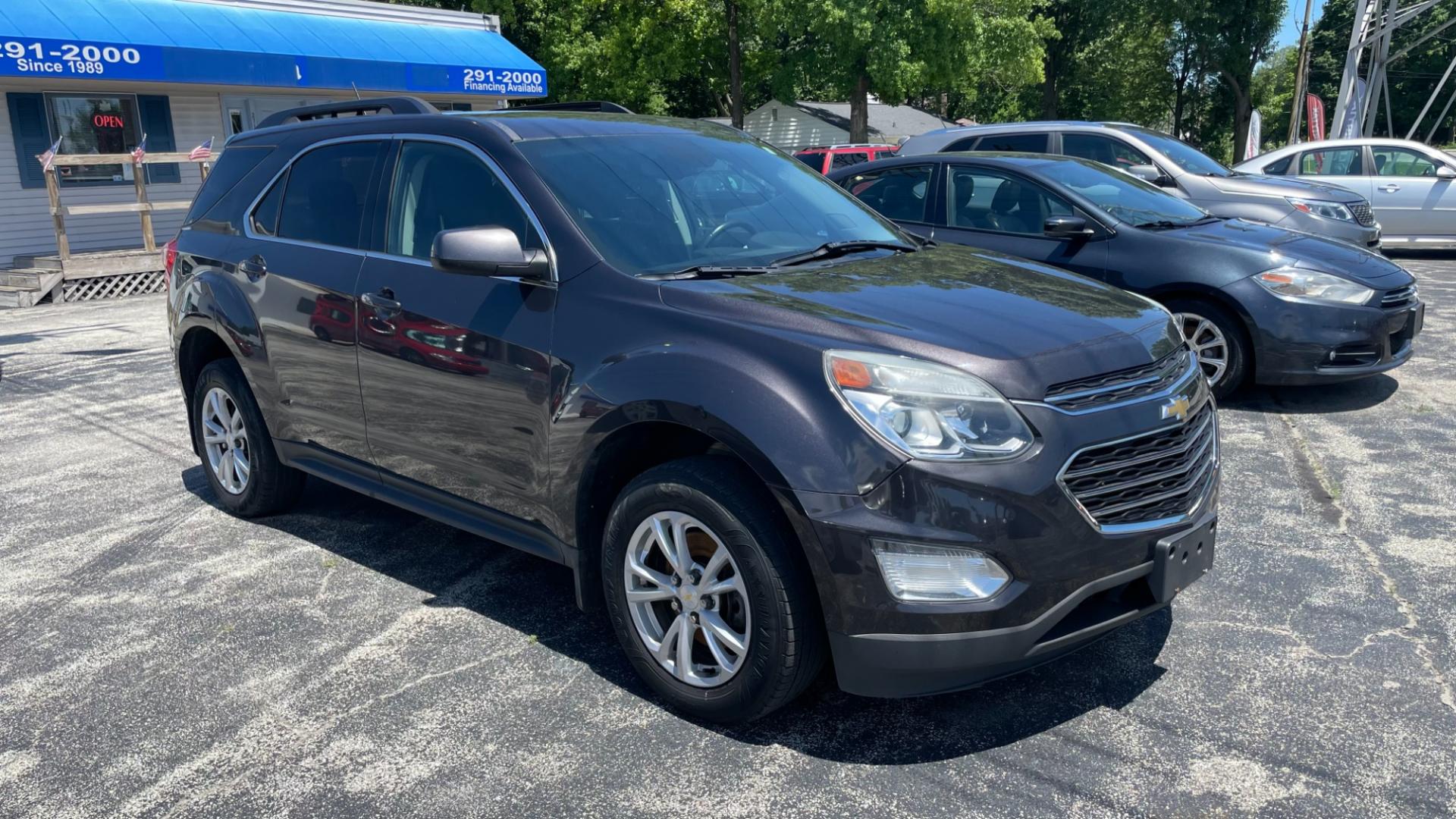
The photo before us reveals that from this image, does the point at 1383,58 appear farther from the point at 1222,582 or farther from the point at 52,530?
the point at 52,530

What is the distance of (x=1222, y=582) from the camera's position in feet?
14.4

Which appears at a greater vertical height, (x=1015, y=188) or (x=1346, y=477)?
(x=1015, y=188)

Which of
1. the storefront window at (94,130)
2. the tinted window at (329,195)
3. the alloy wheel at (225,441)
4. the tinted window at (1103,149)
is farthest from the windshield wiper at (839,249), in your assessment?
the storefront window at (94,130)

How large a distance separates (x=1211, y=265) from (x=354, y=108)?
4964 millimetres

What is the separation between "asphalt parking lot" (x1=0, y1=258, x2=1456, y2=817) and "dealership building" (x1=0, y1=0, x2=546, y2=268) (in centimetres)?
1219

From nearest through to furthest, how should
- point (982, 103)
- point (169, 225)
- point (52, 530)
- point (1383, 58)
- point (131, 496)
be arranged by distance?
point (52, 530)
point (131, 496)
point (169, 225)
point (1383, 58)
point (982, 103)

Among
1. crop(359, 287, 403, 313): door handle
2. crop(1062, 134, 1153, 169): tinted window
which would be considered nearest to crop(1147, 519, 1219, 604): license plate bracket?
crop(359, 287, 403, 313): door handle

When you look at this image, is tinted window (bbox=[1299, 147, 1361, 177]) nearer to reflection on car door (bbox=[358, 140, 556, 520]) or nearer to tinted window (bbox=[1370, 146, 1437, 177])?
tinted window (bbox=[1370, 146, 1437, 177])

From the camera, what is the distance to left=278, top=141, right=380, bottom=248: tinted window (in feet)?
14.9

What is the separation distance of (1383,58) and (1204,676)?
30.4 meters

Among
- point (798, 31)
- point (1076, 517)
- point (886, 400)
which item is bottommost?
point (1076, 517)

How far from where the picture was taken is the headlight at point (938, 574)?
115 inches

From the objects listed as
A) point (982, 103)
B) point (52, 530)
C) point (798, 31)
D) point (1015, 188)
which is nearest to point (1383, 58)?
point (798, 31)

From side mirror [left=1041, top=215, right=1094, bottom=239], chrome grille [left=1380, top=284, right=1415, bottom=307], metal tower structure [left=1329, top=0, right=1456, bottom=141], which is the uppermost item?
metal tower structure [left=1329, top=0, right=1456, bottom=141]
